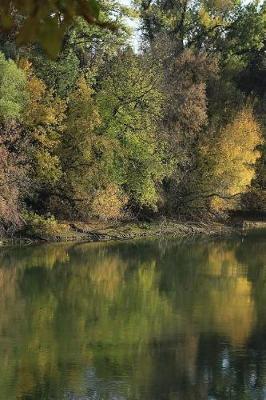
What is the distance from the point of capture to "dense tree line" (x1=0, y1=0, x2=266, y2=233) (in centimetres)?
3366

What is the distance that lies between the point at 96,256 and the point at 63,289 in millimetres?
6876

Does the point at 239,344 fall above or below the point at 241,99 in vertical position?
below

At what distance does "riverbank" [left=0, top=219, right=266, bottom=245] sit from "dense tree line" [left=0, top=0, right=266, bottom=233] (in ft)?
2.31

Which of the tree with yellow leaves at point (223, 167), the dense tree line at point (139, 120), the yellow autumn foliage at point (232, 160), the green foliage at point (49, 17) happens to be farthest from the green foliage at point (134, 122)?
the green foliage at point (49, 17)

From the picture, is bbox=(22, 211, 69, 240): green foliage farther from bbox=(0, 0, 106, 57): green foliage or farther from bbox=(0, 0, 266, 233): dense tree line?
bbox=(0, 0, 106, 57): green foliage

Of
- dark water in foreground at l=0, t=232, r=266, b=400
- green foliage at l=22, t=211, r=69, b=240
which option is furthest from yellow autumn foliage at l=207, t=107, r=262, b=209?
green foliage at l=22, t=211, r=69, b=240

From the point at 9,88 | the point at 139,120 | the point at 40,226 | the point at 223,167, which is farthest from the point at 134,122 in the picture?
the point at 40,226

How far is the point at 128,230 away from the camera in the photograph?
124ft

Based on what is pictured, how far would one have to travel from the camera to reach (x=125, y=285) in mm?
24047

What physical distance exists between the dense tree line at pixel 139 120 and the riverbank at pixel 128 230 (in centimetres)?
70

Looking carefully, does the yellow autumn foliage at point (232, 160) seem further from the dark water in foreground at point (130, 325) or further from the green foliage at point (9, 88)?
the green foliage at point (9, 88)

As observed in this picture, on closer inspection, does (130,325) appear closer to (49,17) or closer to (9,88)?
(49,17)

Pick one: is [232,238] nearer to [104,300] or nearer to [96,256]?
[96,256]

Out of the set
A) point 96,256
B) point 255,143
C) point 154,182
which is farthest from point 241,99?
point 96,256
